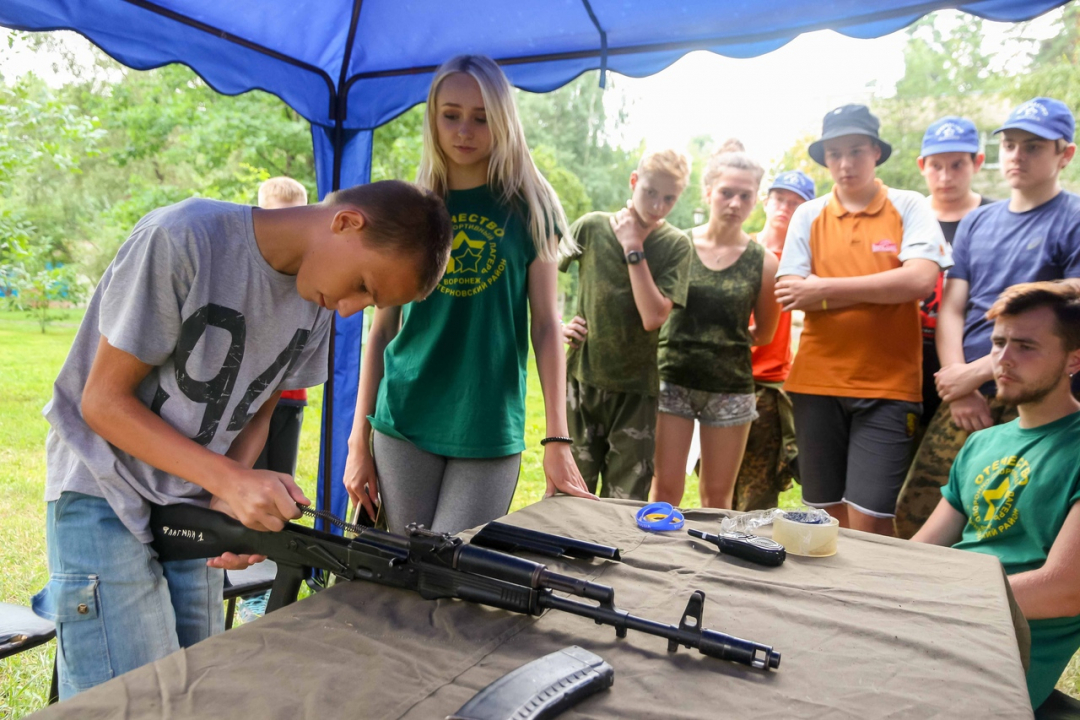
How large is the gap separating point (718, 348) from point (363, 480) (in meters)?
1.72

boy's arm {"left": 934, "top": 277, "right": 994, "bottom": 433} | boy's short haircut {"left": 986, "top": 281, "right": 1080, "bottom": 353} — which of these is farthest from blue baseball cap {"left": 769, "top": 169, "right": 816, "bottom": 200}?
boy's short haircut {"left": 986, "top": 281, "right": 1080, "bottom": 353}

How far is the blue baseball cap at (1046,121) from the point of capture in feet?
9.09

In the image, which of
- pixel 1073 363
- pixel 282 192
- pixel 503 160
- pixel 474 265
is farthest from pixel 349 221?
pixel 282 192

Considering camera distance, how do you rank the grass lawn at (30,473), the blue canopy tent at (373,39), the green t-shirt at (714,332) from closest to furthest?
the blue canopy tent at (373,39)
the grass lawn at (30,473)
the green t-shirt at (714,332)

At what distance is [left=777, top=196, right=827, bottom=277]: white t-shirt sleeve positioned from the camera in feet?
10.0

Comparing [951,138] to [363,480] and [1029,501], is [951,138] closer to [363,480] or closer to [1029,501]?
[1029,501]

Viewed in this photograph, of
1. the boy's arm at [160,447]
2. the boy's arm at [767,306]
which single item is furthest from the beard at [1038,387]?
the boy's arm at [160,447]

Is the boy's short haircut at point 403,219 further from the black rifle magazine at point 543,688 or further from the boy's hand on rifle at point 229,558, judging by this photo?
the black rifle magazine at point 543,688

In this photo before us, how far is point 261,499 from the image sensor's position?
4.23 ft

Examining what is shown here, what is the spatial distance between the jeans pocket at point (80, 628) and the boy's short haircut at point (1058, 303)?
2476 mm

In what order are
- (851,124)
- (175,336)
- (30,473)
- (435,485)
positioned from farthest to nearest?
(30,473)
(851,124)
(435,485)
(175,336)

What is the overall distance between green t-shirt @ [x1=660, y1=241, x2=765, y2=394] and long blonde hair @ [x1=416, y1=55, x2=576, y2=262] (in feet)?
4.01

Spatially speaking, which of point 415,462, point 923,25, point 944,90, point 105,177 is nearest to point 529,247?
point 415,462

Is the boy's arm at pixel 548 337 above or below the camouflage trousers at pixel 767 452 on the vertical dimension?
above
